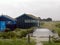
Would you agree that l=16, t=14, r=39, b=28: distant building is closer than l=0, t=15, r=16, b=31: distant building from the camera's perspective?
No

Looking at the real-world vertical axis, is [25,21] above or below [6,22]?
above

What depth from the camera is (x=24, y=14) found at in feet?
Answer: 122

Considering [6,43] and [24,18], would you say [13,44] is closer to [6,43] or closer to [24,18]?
[6,43]

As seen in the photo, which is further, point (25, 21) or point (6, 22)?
point (25, 21)

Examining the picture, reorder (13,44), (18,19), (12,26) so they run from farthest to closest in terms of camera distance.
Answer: (18,19) < (12,26) < (13,44)

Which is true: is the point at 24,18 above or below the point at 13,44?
above

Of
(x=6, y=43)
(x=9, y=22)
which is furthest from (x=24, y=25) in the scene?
(x=6, y=43)

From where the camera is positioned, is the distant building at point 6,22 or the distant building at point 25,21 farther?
the distant building at point 25,21

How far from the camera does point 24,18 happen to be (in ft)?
122

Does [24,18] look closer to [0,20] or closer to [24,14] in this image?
[24,14]

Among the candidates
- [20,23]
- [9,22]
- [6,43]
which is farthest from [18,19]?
[6,43]

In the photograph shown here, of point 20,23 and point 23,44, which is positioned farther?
point 20,23

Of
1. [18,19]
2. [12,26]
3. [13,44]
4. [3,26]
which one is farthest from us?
[18,19]

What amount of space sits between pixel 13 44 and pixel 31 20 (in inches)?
992
